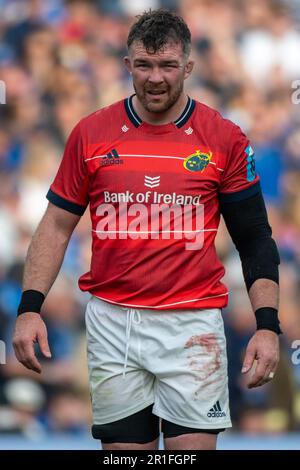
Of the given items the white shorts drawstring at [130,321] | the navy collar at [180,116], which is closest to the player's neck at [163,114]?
the navy collar at [180,116]

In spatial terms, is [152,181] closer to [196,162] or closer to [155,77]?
[196,162]

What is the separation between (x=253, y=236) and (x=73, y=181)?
71 cm

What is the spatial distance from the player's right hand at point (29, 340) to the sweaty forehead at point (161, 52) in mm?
1032

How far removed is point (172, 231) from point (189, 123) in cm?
42

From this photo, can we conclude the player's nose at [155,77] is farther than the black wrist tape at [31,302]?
No

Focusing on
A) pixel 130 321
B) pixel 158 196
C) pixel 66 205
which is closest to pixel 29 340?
pixel 130 321

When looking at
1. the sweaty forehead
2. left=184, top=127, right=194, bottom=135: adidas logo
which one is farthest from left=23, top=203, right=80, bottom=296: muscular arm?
the sweaty forehead

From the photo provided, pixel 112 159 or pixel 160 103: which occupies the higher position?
pixel 160 103

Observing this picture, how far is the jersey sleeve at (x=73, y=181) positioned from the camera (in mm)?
4266

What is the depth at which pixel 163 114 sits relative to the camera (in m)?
4.23

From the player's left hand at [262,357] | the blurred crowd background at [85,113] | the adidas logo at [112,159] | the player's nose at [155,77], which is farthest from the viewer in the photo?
the blurred crowd background at [85,113]

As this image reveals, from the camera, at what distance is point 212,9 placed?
714cm

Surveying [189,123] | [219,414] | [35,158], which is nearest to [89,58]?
[35,158]

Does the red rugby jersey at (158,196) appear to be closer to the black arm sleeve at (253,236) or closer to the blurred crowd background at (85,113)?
the black arm sleeve at (253,236)
